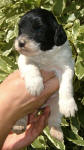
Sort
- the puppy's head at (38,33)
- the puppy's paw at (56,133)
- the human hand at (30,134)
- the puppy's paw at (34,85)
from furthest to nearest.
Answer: the puppy's paw at (56,133) < the human hand at (30,134) < the puppy's paw at (34,85) < the puppy's head at (38,33)

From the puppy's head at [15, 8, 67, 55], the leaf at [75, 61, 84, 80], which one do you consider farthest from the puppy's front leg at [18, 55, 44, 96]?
the leaf at [75, 61, 84, 80]

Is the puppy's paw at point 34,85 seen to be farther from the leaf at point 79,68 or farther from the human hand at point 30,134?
the leaf at point 79,68

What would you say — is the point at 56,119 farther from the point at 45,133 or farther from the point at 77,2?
the point at 77,2

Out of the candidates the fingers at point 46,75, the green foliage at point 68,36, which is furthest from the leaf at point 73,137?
the fingers at point 46,75

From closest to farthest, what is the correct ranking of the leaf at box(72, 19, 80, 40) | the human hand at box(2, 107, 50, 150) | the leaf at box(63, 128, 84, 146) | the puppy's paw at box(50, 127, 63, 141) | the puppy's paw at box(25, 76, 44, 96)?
the puppy's paw at box(25, 76, 44, 96) → the human hand at box(2, 107, 50, 150) → the puppy's paw at box(50, 127, 63, 141) → the leaf at box(72, 19, 80, 40) → the leaf at box(63, 128, 84, 146)

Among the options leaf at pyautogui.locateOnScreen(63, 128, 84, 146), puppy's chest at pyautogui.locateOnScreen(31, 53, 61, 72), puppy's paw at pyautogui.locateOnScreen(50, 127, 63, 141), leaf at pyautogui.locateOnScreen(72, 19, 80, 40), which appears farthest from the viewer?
leaf at pyautogui.locateOnScreen(63, 128, 84, 146)

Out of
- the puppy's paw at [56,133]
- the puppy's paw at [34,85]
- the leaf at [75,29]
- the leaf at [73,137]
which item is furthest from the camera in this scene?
the leaf at [73,137]

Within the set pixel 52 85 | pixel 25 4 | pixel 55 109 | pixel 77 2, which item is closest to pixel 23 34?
pixel 52 85

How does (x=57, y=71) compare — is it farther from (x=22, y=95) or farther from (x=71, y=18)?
(x=71, y=18)

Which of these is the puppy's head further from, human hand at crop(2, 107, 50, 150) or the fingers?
human hand at crop(2, 107, 50, 150)

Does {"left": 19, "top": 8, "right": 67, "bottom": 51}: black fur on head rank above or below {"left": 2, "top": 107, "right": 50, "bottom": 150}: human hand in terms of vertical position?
above
